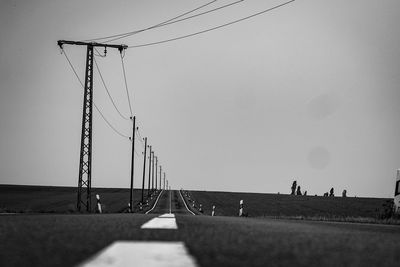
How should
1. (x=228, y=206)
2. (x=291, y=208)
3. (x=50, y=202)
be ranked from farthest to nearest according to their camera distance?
(x=291, y=208) → (x=228, y=206) → (x=50, y=202)

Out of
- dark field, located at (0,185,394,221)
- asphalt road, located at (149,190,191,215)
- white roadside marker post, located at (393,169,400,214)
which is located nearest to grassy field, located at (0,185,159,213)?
dark field, located at (0,185,394,221)

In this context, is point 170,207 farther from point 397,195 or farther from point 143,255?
point 143,255

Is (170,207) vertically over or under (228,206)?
over

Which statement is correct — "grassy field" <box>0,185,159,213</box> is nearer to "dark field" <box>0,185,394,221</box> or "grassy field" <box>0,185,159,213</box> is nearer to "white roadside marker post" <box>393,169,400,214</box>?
"dark field" <box>0,185,394,221</box>

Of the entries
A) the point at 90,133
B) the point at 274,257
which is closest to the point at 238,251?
the point at 274,257

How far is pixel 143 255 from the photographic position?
3215 millimetres

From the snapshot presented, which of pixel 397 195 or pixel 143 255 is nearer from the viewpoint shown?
pixel 143 255

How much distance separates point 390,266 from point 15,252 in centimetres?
237

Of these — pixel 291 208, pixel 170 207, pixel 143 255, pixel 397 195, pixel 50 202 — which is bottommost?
pixel 291 208

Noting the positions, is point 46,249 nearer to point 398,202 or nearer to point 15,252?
point 15,252

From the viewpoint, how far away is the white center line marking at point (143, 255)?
9.33 feet

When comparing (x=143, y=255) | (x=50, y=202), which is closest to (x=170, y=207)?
(x=50, y=202)

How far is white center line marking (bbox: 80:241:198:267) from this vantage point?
284 centimetres

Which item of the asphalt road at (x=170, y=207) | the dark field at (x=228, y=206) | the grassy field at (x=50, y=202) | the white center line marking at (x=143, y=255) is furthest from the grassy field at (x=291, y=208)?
the white center line marking at (x=143, y=255)
